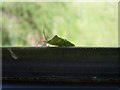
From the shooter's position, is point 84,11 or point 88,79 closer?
point 88,79

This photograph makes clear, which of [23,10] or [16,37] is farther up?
[23,10]

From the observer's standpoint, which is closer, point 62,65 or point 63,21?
point 62,65

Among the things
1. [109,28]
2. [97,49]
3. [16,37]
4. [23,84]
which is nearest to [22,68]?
[23,84]

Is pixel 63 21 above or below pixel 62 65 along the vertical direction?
above

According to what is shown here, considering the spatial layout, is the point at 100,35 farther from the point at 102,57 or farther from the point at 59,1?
the point at 102,57
